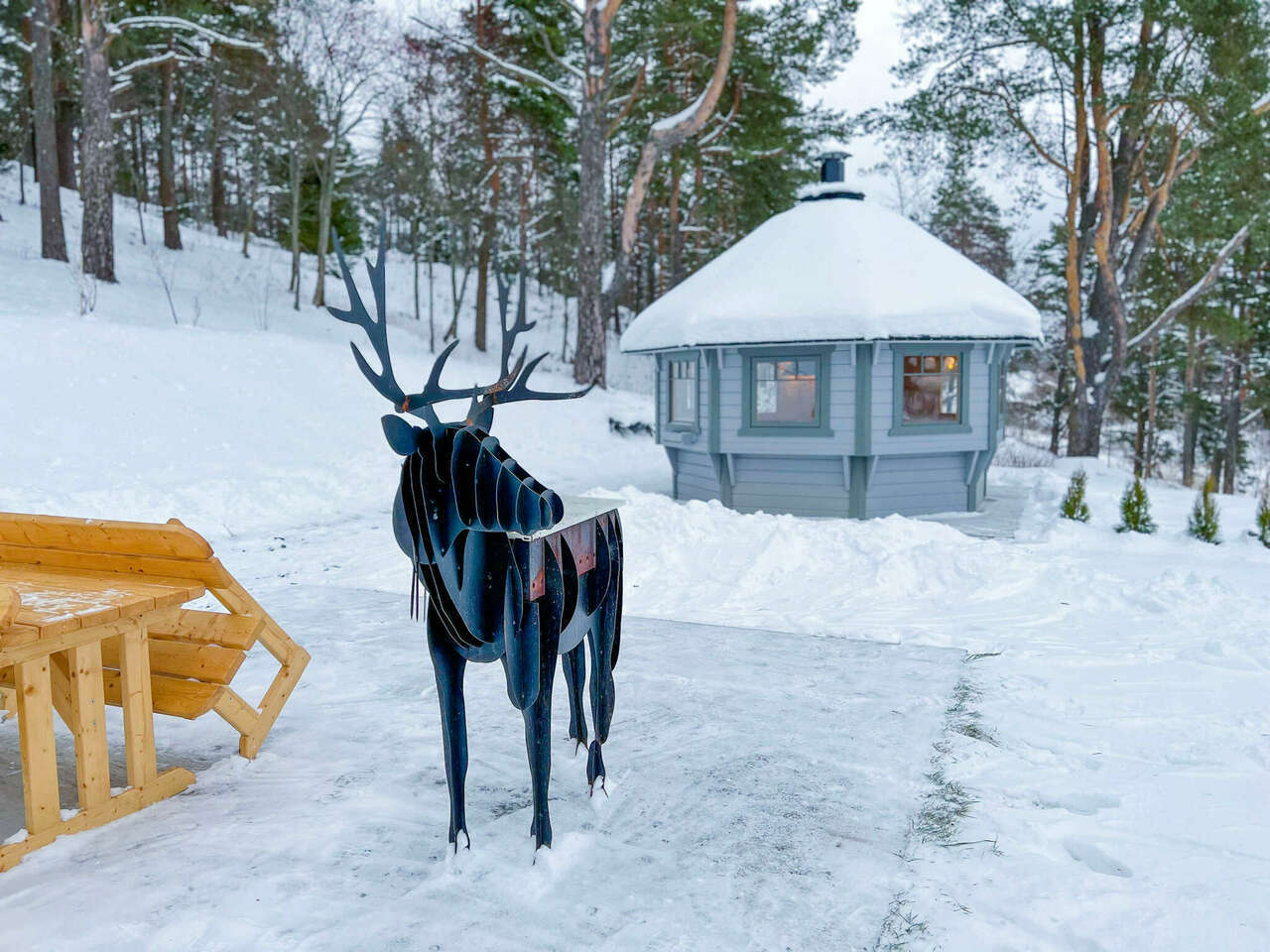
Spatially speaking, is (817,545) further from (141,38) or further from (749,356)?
(141,38)

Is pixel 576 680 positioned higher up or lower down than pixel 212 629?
lower down

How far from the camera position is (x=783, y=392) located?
10781 millimetres

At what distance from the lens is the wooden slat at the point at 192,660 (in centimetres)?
370

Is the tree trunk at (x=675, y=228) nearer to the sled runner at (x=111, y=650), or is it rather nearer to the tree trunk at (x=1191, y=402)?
the tree trunk at (x=1191, y=402)

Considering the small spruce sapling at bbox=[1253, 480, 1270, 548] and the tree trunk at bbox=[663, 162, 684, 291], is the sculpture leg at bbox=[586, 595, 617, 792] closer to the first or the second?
the small spruce sapling at bbox=[1253, 480, 1270, 548]

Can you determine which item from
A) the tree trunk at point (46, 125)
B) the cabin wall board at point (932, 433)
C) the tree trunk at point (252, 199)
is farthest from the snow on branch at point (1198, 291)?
the tree trunk at point (252, 199)

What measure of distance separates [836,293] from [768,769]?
24.6 ft

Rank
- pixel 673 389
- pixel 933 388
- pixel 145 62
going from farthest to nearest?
pixel 145 62 < pixel 673 389 < pixel 933 388

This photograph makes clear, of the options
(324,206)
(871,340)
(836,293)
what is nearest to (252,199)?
(324,206)

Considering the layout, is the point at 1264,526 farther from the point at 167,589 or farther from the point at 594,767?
the point at 167,589

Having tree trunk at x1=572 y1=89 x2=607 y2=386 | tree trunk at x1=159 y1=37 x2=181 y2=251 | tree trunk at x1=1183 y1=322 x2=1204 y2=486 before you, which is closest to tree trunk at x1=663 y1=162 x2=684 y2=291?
tree trunk at x1=572 y1=89 x2=607 y2=386

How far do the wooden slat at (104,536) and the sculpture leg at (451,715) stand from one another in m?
1.13

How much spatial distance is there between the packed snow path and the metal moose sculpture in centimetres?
34

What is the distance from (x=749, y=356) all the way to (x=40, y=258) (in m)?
14.9
